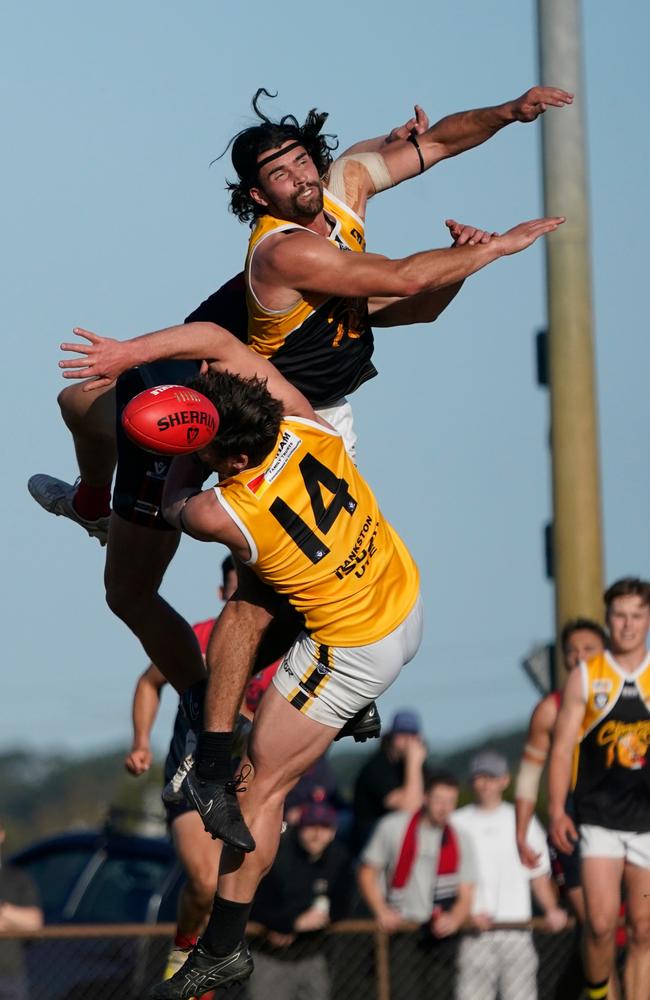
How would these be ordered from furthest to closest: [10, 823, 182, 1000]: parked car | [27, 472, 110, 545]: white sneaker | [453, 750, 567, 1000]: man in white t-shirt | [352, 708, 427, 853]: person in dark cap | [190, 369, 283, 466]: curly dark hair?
[352, 708, 427, 853]: person in dark cap → [453, 750, 567, 1000]: man in white t-shirt → [10, 823, 182, 1000]: parked car → [27, 472, 110, 545]: white sneaker → [190, 369, 283, 466]: curly dark hair

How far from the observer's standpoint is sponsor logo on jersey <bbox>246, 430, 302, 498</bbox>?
21.7ft

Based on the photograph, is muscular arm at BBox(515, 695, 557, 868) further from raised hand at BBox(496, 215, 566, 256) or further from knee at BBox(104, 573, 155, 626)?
raised hand at BBox(496, 215, 566, 256)

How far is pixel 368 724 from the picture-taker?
7.30 metres

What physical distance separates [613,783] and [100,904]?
3492 millimetres

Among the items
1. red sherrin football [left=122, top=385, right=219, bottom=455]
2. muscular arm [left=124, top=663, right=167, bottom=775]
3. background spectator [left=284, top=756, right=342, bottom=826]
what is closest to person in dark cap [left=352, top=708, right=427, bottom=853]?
background spectator [left=284, top=756, right=342, bottom=826]

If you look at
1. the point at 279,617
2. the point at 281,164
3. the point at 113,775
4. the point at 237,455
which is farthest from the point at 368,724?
Result: the point at 113,775

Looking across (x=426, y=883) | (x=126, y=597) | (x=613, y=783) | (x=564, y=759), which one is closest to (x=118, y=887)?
(x=426, y=883)

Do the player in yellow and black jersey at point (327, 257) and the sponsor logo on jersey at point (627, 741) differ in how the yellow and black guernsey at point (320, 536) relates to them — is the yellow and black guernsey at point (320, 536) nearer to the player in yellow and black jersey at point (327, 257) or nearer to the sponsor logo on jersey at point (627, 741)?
the player in yellow and black jersey at point (327, 257)

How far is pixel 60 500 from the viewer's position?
8.10 meters

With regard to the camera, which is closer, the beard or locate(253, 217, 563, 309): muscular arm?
locate(253, 217, 563, 309): muscular arm

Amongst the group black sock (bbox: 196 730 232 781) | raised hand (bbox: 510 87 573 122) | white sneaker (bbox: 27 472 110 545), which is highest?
raised hand (bbox: 510 87 573 122)

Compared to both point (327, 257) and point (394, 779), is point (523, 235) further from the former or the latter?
point (394, 779)

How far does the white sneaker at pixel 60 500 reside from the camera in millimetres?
7988

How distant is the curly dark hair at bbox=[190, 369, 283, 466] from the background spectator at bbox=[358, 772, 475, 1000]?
4483 millimetres
